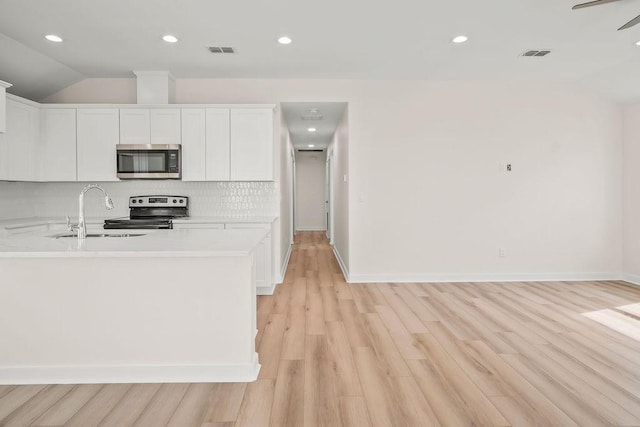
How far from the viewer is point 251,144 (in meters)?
4.38

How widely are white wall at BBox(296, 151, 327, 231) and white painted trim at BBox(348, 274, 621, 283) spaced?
6.61 metres

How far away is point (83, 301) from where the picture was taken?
221cm

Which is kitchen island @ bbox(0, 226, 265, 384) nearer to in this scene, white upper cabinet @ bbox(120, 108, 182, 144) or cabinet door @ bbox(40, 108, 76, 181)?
white upper cabinet @ bbox(120, 108, 182, 144)

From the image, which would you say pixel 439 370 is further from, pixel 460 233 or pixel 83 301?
pixel 460 233

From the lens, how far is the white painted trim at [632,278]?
15.3 ft

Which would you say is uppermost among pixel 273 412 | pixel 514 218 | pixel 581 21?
pixel 581 21

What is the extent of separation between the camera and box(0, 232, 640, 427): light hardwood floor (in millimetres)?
1875

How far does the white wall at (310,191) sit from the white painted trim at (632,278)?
763 cm

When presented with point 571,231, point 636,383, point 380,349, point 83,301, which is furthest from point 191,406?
point 571,231

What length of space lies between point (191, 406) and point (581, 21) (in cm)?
421

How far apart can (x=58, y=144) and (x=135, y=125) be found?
0.95m

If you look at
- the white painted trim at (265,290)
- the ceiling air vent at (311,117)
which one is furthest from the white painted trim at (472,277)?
the ceiling air vent at (311,117)

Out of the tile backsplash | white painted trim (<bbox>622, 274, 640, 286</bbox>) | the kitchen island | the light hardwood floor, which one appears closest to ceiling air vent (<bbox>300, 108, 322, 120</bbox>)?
the tile backsplash

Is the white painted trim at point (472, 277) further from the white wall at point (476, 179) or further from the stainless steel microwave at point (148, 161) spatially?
the stainless steel microwave at point (148, 161)
